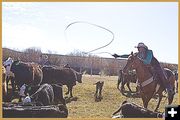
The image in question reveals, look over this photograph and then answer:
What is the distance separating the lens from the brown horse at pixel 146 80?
524cm

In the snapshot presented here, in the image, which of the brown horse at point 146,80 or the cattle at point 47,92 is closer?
the cattle at point 47,92

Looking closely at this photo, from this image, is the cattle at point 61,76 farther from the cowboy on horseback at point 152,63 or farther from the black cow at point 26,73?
the cowboy on horseback at point 152,63

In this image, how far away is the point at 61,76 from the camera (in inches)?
211

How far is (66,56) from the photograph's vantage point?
5.20m

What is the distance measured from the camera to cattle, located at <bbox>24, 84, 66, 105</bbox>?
5.08 metres

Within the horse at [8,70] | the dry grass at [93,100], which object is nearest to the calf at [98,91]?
the dry grass at [93,100]

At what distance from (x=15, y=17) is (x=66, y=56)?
40.1 inches

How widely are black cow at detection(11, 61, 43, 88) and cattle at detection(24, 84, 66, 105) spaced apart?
0.37 feet

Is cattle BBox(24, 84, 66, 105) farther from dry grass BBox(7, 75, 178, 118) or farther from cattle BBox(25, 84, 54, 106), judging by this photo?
dry grass BBox(7, 75, 178, 118)

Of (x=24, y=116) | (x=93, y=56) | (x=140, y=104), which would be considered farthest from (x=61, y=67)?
(x=140, y=104)

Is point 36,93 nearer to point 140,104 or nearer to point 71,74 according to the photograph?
point 71,74

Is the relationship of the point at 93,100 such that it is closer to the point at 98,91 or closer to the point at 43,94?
the point at 98,91

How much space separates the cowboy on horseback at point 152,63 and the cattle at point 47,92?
4.60ft

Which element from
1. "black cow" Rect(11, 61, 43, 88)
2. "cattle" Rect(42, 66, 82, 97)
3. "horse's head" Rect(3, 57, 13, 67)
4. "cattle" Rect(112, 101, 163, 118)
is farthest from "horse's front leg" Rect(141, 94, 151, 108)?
"horse's head" Rect(3, 57, 13, 67)
